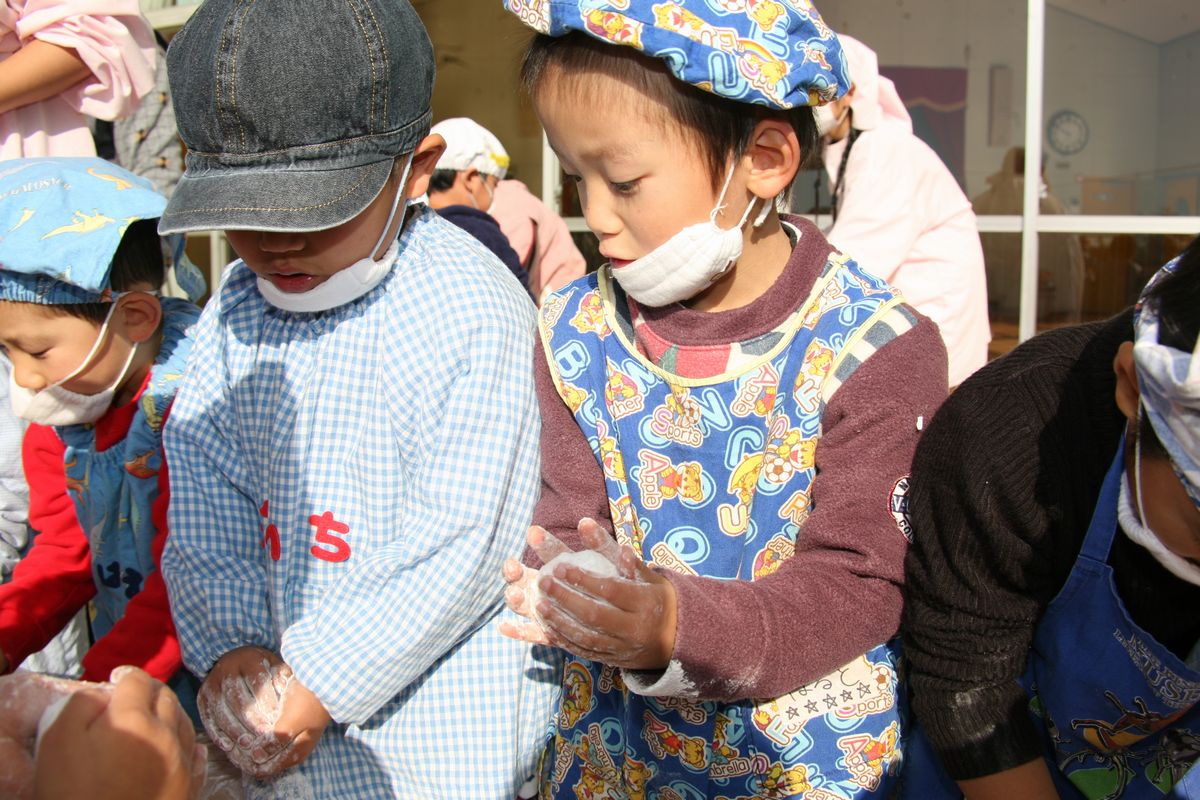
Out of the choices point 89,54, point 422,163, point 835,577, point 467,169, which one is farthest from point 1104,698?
point 467,169

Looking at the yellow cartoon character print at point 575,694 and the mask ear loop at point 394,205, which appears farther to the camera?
the mask ear loop at point 394,205

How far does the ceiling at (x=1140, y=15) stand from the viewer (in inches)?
183

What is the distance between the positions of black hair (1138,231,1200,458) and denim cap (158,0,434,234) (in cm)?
115

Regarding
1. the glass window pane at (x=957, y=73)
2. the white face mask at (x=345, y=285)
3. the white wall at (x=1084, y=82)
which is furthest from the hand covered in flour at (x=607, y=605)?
the white wall at (x=1084, y=82)

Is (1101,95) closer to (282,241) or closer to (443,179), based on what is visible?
(443,179)

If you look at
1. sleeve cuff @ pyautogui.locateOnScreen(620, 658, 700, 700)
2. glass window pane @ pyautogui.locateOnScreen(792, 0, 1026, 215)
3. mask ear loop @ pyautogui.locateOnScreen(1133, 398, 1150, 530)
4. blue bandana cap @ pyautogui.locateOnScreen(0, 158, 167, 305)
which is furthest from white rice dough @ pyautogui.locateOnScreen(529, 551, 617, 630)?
glass window pane @ pyautogui.locateOnScreen(792, 0, 1026, 215)

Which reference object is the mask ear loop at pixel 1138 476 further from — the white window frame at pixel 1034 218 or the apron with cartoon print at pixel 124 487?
the white window frame at pixel 1034 218

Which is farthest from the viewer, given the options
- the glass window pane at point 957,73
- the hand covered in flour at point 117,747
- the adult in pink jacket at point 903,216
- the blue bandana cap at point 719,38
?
the glass window pane at point 957,73

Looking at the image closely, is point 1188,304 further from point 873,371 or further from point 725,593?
point 725,593

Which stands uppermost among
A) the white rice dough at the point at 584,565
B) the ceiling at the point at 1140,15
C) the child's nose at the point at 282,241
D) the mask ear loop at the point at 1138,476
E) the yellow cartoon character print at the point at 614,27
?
the ceiling at the point at 1140,15

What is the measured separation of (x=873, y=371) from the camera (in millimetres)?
1494

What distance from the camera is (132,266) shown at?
237 cm

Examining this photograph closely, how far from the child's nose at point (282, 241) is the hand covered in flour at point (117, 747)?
79cm

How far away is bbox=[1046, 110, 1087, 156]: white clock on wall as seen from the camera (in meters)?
4.82
